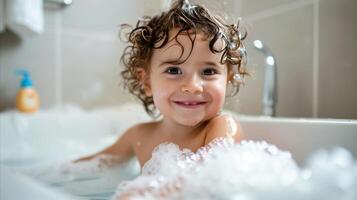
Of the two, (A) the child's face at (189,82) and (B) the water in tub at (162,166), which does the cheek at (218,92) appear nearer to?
(A) the child's face at (189,82)

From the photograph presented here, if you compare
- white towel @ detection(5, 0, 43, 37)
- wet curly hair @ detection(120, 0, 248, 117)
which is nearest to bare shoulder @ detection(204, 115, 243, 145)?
wet curly hair @ detection(120, 0, 248, 117)

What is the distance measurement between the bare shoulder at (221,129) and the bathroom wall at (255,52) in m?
0.10

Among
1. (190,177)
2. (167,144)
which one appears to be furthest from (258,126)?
(190,177)

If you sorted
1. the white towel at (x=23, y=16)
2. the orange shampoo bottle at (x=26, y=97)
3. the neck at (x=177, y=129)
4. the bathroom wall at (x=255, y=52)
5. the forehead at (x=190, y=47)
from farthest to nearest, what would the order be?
1. the orange shampoo bottle at (x=26, y=97)
2. the white towel at (x=23, y=16)
3. the bathroom wall at (x=255, y=52)
4. the neck at (x=177, y=129)
5. the forehead at (x=190, y=47)

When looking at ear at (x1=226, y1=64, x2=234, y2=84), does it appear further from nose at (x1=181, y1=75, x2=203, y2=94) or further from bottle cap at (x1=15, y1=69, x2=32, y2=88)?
bottle cap at (x1=15, y1=69, x2=32, y2=88)

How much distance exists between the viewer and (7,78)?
156 centimetres

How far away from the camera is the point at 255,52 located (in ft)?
3.48

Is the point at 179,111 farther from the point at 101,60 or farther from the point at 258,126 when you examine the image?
the point at 101,60

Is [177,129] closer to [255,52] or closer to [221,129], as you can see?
[221,129]

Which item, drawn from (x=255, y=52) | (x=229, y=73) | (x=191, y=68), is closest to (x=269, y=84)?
(x=255, y=52)

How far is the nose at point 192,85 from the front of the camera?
0.85 m

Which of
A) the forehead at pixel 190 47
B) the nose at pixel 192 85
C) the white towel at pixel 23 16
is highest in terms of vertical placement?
the white towel at pixel 23 16

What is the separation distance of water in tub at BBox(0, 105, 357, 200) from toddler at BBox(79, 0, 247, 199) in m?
0.06

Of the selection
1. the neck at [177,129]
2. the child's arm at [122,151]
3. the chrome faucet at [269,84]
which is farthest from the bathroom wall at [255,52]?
the child's arm at [122,151]
